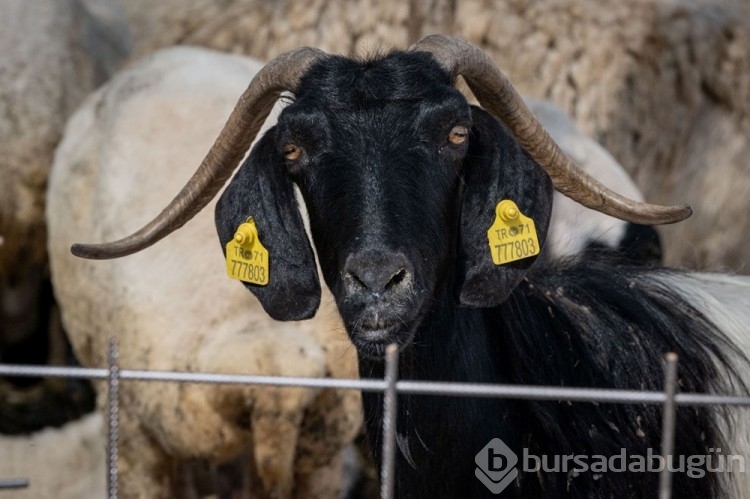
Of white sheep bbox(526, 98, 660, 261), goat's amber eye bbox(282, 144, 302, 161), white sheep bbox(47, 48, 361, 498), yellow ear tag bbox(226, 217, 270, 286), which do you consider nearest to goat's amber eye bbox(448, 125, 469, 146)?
goat's amber eye bbox(282, 144, 302, 161)

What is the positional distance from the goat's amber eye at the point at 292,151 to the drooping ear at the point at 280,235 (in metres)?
0.10

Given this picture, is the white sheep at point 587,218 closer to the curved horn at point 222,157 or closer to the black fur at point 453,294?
the black fur at point 453,294

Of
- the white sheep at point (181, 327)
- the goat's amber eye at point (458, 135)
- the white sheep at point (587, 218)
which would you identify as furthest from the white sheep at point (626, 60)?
the goat's amber eye at point (458, 135)

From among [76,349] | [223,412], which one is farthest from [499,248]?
[76,349]

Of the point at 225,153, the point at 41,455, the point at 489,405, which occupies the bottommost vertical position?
the point at 41,455

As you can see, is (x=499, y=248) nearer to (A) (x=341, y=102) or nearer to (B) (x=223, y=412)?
(A) (x=341, y=102)

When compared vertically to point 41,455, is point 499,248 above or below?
above

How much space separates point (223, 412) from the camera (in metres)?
5.77

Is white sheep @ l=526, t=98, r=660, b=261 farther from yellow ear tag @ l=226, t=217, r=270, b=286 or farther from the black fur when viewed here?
yellow ear tag @ l=226, t=217, r=270, b=286

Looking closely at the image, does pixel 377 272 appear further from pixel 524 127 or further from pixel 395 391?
pixel 524 127

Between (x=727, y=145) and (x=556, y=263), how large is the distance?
5337 millimetres

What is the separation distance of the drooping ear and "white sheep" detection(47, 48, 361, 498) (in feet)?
3.37

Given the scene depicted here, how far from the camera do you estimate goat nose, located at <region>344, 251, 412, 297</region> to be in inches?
137

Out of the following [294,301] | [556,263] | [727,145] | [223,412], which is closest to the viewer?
[294,301]
